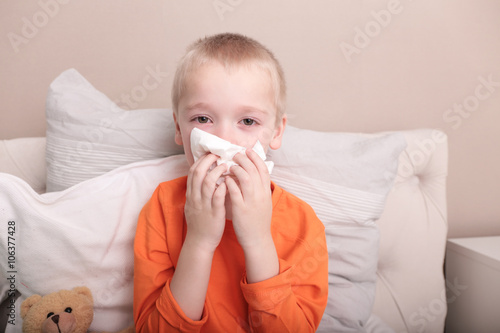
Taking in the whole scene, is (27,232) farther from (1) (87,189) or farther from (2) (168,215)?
(2) (168,215)

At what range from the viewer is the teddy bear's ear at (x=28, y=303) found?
872 millimetres

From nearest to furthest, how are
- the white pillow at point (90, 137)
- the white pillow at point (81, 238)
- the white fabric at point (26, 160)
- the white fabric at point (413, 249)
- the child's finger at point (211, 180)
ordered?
the child's finger at point (211, 180)
the white pillow at point (81, 238)
the white pillow at point (90, 137)
the white fabric at point (26, 160)
the white fabric at point (413, 249)

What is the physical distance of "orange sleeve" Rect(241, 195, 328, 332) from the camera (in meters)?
0.80

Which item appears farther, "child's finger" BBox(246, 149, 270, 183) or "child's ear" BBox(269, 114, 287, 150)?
"child's ear" BBox(269, 114, 287, 150)

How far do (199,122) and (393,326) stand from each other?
1095mm

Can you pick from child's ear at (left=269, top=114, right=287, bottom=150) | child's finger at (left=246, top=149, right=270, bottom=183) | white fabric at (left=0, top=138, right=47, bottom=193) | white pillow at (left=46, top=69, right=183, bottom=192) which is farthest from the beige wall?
child's finger at (left=246, top=149, right=270, bottom=183)

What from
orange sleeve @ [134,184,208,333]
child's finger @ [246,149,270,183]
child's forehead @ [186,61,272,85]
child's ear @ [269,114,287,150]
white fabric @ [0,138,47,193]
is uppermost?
child's forehead @ [186,61,272,85]

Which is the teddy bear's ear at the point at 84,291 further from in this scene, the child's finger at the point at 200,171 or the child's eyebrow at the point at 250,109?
the child's eyebrow at the point at 250,109

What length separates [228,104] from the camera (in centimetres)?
83

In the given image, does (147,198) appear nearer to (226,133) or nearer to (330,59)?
(226,133)

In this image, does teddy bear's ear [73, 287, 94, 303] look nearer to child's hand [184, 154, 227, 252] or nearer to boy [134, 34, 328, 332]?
boy [134, 34, 328, 332]

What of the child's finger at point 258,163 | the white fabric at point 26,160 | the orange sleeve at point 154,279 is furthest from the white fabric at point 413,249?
the white fabric at point 26,160

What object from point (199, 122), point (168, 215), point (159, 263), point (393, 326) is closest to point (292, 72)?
point (199, 122)

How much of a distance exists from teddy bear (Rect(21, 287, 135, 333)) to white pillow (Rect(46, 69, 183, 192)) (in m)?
0.36
